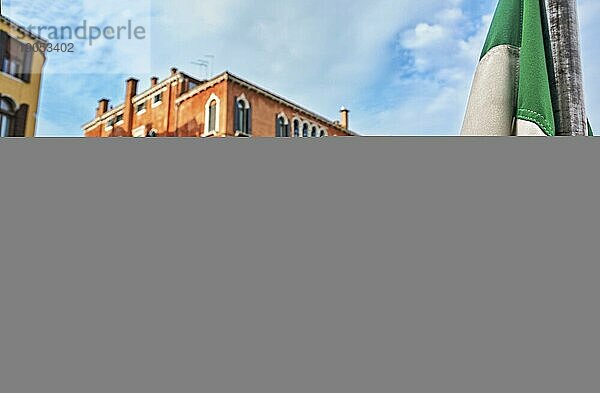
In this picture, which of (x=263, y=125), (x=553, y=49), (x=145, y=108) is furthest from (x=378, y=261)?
(x=145, y=108)

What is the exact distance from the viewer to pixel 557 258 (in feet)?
1.32

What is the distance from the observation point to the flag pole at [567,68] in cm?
69

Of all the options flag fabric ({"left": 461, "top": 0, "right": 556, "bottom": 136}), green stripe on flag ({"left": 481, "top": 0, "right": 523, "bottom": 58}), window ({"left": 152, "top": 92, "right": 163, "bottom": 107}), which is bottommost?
flag fabric ({"left": 461, "top": 0, "right": 556, "bottom": 136})

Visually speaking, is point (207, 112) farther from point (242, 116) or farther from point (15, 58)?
point (15, 58)

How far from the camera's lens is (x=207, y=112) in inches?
453

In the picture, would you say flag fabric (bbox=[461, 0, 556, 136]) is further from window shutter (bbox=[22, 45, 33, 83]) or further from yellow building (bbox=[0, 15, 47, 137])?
window shutter (bbox=[22, 45, 33, 83])

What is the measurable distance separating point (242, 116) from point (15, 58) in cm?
434

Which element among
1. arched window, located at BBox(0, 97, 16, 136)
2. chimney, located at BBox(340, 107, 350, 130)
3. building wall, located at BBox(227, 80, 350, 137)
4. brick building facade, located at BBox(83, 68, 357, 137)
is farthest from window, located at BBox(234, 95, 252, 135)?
arched window, located at BBox(0, 97, 16, 136)

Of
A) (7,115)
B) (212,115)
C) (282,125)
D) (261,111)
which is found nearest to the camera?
(7,115)

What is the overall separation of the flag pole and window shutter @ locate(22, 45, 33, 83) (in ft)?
32.4

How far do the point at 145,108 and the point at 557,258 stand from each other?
523 inches

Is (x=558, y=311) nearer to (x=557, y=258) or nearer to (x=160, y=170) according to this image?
(x=557, y=258)

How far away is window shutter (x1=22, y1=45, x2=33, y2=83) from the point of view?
30.0ft

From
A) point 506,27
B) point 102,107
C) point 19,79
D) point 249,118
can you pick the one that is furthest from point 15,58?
point 506,27
